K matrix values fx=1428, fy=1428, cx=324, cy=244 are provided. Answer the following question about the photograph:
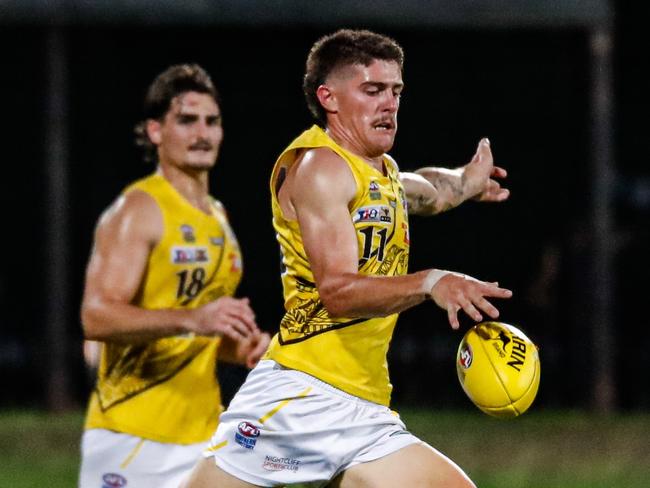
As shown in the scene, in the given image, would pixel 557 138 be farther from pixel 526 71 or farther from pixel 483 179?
pixel 483 179

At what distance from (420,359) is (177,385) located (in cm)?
992

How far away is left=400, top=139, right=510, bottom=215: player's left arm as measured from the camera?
5.88 meters

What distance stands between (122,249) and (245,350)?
0.68 m

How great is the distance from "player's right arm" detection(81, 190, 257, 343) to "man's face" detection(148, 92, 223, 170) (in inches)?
13.2

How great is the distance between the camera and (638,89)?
65.2ft

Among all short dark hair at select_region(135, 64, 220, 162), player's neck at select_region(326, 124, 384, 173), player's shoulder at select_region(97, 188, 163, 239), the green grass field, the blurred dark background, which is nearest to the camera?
player's neck at select_region(326, 124, 384, 173)

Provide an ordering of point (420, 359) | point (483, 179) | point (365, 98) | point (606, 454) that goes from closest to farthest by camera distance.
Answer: point (365, 98) < point (483, 179) < point (606, 454) < point (420, 359)

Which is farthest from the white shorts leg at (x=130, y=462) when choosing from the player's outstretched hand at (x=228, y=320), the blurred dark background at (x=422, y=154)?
the blurred dark background at (x=422, y=154)

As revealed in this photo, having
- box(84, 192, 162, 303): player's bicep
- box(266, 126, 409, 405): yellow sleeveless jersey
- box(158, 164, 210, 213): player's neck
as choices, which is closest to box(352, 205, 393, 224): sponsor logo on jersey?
box(266, 126, 409, 405): yellow sleeveless jersey

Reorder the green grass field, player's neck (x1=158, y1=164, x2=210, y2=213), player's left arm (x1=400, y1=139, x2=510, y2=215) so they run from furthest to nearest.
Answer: the green grass field, player's neck (x1=158, y1=164, x2=210, y2=213), player's left arm (x1=400, y1=139, x2=510, y2=215)

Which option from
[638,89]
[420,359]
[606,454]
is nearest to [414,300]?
[606,454]

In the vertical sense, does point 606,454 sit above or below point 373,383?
below

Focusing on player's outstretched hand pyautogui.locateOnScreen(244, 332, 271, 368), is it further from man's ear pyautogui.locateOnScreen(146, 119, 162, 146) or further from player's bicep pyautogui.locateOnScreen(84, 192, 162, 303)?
man's ear pyautogui.locateOnScreen(146, 119, 162, 146)

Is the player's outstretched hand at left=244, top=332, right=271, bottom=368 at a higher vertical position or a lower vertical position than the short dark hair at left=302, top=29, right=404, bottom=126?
lower
